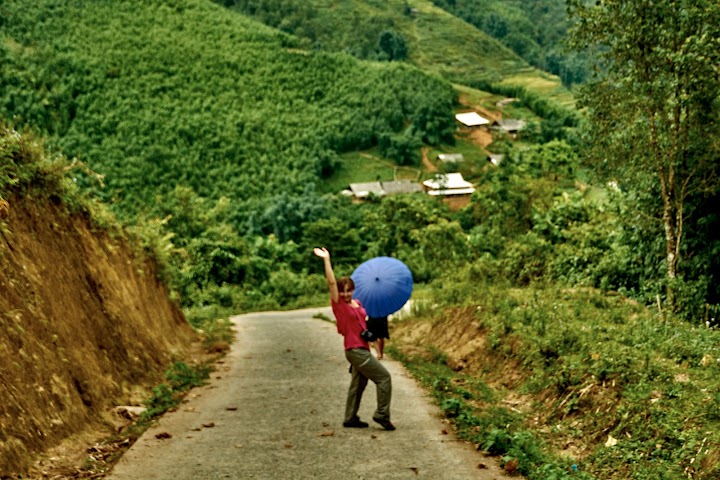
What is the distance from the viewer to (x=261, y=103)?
115 m

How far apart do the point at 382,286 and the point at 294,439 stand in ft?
12.1

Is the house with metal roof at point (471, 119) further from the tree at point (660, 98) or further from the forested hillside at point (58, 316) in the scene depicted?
the forested hillside at point (58, 316)

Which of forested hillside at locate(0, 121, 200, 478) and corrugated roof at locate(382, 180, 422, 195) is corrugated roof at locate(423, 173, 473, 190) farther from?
forested hillside at locate(0, 121, 200, 478)

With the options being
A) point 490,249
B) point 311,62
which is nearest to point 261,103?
point 311,62

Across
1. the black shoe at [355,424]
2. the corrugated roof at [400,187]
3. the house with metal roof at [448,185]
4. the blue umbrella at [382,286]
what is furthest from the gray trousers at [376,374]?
the corrugated roof at [400,187]

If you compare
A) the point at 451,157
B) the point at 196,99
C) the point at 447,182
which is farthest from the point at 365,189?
the point at 196,99

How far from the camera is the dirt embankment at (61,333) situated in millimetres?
8469

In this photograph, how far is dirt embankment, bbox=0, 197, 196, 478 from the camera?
847cm

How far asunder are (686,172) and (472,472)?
1083 centimetres

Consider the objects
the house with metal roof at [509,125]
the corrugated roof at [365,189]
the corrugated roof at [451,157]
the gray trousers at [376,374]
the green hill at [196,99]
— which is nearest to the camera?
the gray trousers at [376,374]

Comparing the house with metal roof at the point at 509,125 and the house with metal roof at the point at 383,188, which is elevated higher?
the house with metal roof at the point at 509,125

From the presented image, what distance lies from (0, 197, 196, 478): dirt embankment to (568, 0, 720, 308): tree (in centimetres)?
990

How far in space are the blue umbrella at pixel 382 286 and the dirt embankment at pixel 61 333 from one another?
3491mm

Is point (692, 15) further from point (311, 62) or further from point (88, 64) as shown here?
point (311, 62)
